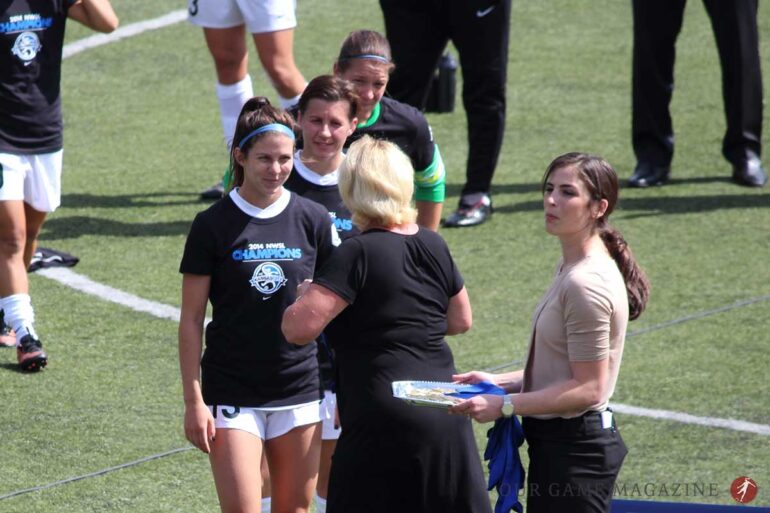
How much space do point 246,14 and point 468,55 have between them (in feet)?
4.37

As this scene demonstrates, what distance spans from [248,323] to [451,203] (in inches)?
186

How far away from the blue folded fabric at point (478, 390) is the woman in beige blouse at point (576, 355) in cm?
3

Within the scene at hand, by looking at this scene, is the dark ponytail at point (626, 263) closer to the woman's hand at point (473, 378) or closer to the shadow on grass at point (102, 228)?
the woman's hand at point (473, 378)

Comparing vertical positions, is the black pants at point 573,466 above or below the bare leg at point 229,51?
below

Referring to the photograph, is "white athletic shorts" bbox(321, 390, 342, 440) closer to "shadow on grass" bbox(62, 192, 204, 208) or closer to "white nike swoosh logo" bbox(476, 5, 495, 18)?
"white nike swoosh logo" bbox(476, 5, 495, 18)

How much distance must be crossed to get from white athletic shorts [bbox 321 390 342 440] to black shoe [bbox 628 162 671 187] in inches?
191

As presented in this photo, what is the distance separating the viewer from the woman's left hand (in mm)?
3820

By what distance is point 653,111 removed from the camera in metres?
9.35

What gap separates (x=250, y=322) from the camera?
14.3 feet

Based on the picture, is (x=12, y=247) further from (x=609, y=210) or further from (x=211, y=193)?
(x=609, y=210)

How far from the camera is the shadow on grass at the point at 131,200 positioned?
898cm

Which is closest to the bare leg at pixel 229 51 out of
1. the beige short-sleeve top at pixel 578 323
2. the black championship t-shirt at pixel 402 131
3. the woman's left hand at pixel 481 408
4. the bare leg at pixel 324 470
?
the black championship t-shirt at pixel 402 131

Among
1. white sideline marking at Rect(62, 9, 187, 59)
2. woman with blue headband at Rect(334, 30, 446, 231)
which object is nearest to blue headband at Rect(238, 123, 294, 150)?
woman with blue headband at Rect(334, 30, 446, 231)

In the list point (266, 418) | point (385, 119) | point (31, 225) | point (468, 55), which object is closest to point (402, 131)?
point (385, 119)
